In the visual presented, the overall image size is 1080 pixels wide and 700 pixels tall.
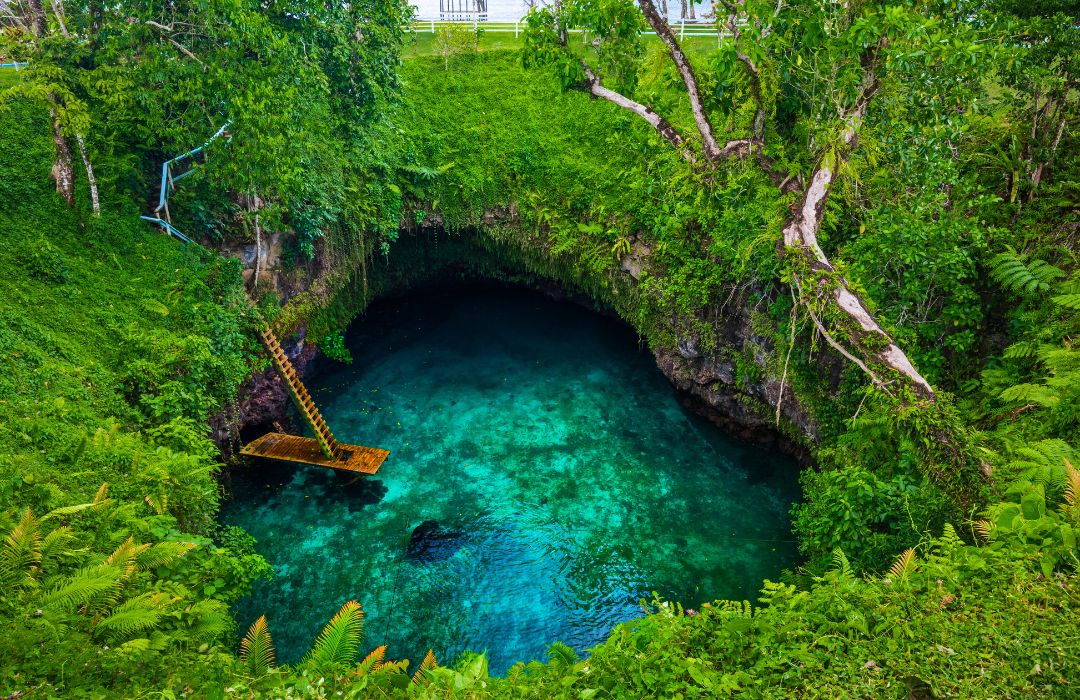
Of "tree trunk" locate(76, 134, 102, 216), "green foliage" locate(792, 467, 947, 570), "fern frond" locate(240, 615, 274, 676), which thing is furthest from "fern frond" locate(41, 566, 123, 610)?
"tree trunk" locate(76, 134, 102, 216)

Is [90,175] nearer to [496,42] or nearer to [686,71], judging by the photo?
[686,71]

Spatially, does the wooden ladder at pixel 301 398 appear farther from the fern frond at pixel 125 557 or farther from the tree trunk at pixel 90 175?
the fern frond at pixel 125 557

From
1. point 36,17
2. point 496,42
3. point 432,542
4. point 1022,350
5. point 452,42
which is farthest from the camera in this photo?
point 496,42

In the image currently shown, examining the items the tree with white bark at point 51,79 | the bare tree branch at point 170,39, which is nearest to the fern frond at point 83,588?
the tree with white bark at point 51,79

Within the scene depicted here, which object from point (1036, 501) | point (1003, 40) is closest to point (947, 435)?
point (1036, 501)

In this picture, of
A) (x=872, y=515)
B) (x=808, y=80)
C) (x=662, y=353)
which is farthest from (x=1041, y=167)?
(x=662, y=353)

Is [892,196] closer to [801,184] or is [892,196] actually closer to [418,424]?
[801,184]
